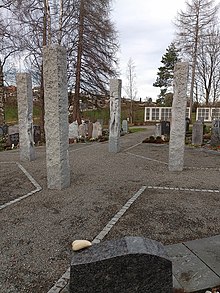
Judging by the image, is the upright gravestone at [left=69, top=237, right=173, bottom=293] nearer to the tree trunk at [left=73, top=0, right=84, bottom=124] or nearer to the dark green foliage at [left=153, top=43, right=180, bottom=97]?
the tree trunk at [left=73, top=0, right=84, bottom=124]

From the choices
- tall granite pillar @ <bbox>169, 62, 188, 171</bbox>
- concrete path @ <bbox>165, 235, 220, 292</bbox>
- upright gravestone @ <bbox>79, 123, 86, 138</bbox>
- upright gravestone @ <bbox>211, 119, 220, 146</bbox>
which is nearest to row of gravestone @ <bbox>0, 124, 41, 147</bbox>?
upright gravestone @ <bbox>79, 123, 86, 138</bbox>

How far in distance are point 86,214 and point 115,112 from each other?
6.92 m

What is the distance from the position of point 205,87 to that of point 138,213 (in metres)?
37.2

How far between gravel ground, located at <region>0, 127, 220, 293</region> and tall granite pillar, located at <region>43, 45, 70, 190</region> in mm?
440

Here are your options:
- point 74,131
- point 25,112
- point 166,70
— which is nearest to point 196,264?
point 25,112

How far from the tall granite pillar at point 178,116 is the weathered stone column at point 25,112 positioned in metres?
4.98

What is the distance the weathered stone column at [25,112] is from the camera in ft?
27.5

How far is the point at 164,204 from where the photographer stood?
4.47 meters

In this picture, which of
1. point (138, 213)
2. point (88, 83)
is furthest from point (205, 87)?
point (138, 213)

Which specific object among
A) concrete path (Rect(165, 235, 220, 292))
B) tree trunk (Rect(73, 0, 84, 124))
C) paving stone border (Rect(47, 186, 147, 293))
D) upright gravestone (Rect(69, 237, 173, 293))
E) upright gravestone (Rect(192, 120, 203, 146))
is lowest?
paving stone border (Rect(47, 186, 147, 293))

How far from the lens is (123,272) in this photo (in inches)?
74.0

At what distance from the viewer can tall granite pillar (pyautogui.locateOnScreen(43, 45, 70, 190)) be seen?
5.14 m

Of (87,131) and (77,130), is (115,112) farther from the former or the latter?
(87,131)

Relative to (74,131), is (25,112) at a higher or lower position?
higher
